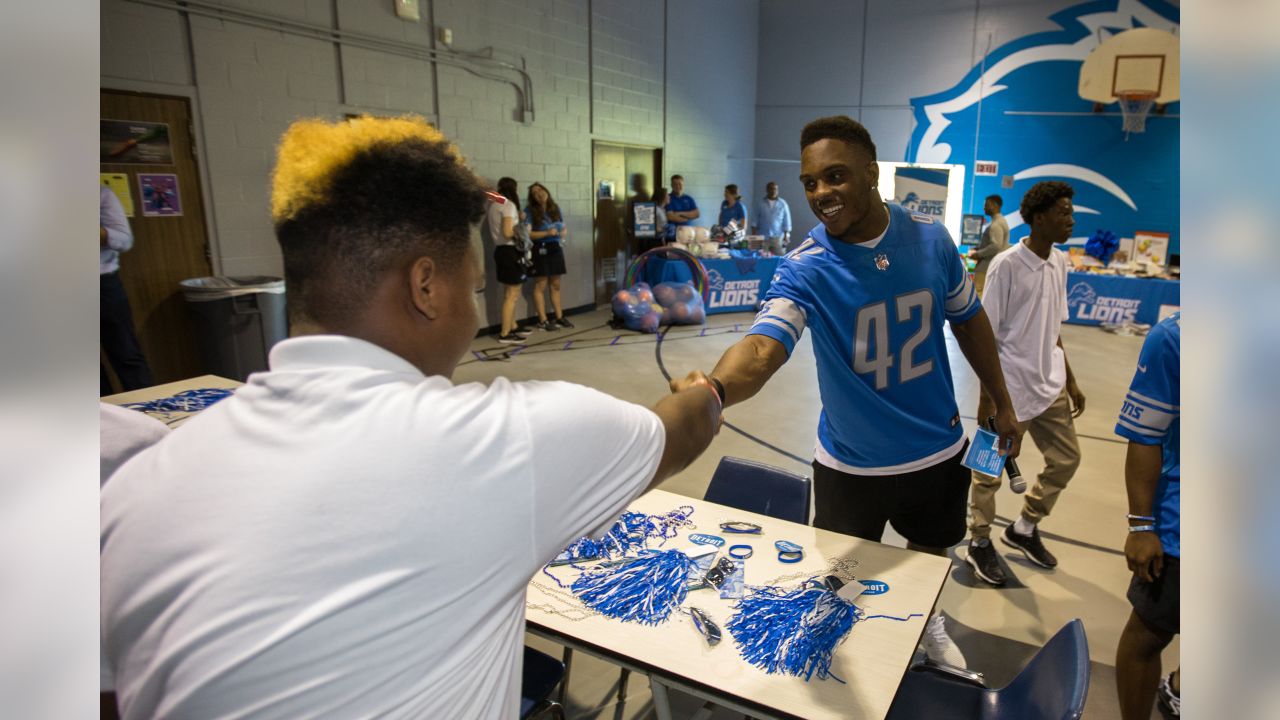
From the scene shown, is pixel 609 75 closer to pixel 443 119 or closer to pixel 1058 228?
pixel 443 119

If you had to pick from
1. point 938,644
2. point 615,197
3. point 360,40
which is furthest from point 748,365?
point 615,197

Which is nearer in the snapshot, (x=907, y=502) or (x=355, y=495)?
(x=355, y=495)

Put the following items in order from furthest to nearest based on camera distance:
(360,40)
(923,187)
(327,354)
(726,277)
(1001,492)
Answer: (923,187)
(726,277)
(360,40)
(1001,492)
(327,354)

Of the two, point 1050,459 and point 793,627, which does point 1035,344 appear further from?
point 793,627

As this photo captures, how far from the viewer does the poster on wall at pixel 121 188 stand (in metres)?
5.02

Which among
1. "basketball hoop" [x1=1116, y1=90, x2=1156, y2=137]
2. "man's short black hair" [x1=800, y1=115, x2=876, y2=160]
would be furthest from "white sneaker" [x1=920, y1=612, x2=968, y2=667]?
"basketball hoop" [x1=1116, y1=90, x2=1156, y2=137]

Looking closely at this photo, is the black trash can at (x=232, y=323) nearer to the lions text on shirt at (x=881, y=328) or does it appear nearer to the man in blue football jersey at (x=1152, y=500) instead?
the lions text on shirt at (x=881, y=328)

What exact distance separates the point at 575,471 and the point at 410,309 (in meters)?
0.30

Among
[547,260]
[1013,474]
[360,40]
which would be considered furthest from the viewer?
[547,260]

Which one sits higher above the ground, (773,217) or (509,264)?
(773,217)

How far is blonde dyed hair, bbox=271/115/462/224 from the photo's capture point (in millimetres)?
890

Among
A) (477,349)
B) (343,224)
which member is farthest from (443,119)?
(343,224)

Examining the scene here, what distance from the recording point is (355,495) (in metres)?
0.72

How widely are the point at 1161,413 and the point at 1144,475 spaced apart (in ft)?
0.63
